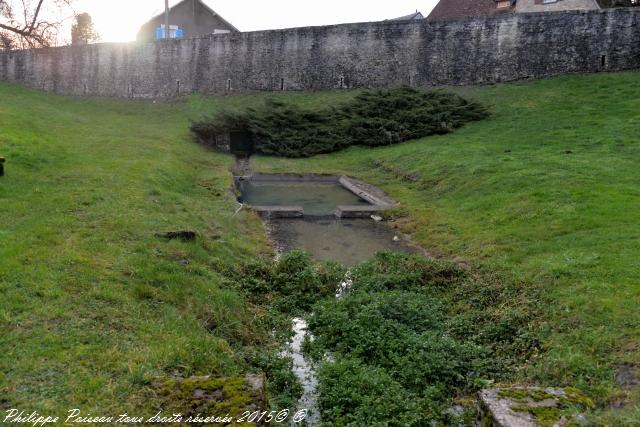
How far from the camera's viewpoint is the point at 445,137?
716 inches

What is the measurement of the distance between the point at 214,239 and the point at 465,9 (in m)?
27.8

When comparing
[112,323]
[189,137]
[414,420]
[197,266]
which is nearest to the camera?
[414,420]

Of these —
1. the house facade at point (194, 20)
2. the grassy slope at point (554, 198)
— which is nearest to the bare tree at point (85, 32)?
the house facade at point (194, 20)

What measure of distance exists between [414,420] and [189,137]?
1713cm

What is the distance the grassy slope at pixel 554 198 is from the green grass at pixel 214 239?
3 centimetres

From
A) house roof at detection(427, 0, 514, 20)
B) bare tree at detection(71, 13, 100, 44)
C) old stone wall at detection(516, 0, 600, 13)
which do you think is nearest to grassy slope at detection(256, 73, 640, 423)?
old stone wall at detection(516, 0, 600, 13)

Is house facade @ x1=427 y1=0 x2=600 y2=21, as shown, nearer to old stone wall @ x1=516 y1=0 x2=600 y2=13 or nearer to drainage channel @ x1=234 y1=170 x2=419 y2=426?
old stone wall @ x1=516 y1=0 x2=600 y2=13

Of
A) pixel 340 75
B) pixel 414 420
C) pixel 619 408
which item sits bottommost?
pixel 414 420

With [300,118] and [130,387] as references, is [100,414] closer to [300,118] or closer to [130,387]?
[130,387]

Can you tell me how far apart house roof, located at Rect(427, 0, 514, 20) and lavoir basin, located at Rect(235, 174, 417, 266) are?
60.2 ft

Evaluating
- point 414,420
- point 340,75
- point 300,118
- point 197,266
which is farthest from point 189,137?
point 414,420

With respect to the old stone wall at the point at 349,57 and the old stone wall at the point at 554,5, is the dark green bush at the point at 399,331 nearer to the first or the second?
the old stone wall at the point at 349,57

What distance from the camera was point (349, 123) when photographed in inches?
787

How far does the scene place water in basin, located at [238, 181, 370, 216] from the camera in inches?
531
